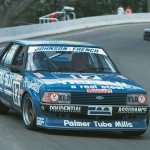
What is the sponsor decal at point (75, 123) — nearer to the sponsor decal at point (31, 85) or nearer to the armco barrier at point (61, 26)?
the sponsor decal at point (31, 85)

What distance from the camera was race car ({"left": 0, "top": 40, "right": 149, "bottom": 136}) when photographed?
9.05 m

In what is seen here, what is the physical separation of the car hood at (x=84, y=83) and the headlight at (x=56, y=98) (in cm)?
7

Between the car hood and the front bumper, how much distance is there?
10.0 inches

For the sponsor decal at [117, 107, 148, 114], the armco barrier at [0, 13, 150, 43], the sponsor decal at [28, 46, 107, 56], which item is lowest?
the armco barrier at [0, 13, 150, 43]

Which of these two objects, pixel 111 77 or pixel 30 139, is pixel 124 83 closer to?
pixel 111 77

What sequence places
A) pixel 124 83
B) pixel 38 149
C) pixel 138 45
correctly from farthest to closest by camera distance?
pixel 138 45, pixel 124 83, pixel 38 149

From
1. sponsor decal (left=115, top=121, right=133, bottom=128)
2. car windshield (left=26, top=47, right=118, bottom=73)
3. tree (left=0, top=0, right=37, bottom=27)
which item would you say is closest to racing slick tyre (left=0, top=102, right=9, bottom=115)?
car windshield (left=26, top=47, right=118, bottom=73)

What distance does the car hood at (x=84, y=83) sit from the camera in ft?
29.8

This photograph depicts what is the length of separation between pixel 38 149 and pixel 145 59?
18.7 m

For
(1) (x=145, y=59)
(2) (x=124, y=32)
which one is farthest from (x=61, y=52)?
(2) (x=124, y=32)

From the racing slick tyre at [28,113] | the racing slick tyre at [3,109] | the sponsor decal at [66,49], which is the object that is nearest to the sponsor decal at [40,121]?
the racing slick tyre at [28,113]

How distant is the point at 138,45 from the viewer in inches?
1353

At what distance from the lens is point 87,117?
29.9 ft

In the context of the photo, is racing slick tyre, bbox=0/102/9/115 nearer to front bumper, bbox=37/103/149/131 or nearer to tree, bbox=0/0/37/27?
front bumper, bbox=37/103/149/131
